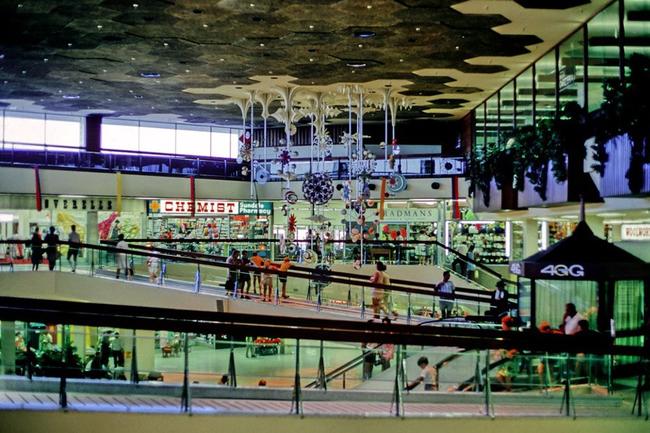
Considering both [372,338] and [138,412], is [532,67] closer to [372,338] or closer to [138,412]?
[372,338]

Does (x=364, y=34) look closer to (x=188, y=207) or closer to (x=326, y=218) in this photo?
(x=326, y=218)

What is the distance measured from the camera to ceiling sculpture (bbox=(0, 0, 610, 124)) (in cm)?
1348

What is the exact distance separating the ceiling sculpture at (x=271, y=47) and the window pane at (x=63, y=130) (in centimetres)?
530

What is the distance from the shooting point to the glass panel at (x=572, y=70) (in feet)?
49.7

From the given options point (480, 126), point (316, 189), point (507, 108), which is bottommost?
point (316, 189)

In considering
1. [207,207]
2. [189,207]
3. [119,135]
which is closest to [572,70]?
[189,207]

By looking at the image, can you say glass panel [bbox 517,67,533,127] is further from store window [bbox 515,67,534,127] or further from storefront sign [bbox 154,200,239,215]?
storefront sign [bbox 154,200,239,215]

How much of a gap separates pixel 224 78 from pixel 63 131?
12020 millimetres

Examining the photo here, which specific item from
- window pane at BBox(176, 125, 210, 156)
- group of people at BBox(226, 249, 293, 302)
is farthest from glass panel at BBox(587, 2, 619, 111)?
window pane at BBox(176, 125, 210, 156)

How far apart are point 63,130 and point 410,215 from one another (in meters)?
13.5

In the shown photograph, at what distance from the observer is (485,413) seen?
7570 mm

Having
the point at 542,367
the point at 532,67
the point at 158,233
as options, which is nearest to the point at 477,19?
the point at 532,67

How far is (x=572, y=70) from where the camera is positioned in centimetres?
1576

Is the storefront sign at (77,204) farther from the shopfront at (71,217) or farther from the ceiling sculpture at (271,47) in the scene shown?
the ceiling sculpture at (271,47)
